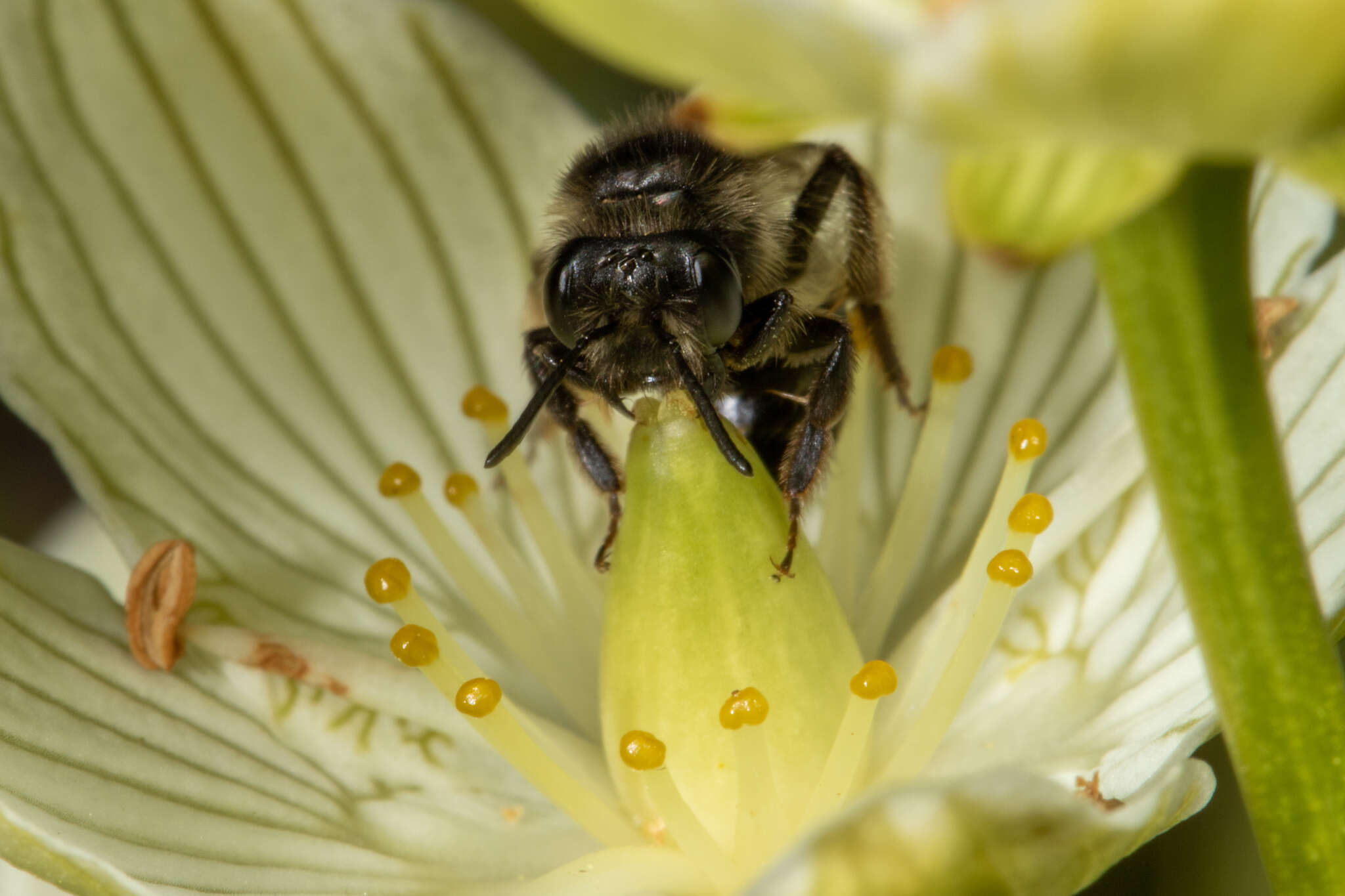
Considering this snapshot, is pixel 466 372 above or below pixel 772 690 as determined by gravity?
above

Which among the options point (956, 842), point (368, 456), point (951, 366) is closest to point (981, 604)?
point (951, 366)

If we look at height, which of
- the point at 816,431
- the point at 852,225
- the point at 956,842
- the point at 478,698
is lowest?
the point at 956,842

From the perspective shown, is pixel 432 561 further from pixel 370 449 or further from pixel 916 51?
pixel 916 51

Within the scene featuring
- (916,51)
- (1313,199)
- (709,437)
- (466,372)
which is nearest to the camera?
(916,51)

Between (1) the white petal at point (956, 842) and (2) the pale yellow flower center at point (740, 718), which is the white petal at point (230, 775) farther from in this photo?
(1) the white petal at point (956, 842)

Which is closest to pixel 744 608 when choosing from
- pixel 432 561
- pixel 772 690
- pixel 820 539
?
pixel 772 690

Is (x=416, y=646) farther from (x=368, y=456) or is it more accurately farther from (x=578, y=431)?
(x=368, y=456)

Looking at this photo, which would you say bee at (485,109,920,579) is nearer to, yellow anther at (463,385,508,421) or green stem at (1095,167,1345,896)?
yellow anther at (463,385,508,421)

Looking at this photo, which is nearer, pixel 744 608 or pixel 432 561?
pixel 744 608
